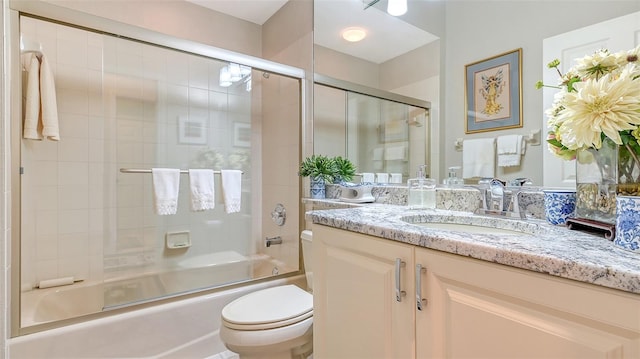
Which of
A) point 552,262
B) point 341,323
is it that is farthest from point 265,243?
point 552,262

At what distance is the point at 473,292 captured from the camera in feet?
1.86

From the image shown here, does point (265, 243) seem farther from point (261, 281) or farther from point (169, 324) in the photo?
point (169, 324)

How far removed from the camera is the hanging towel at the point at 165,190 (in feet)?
5.75

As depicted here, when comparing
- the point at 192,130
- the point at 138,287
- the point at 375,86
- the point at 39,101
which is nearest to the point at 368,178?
the point at 375,86

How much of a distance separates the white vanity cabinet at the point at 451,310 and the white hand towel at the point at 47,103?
1.55m

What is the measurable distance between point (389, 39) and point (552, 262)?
1378mm

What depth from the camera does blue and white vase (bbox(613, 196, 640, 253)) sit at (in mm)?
510

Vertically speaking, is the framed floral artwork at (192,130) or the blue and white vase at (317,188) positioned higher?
the framed floral artwork at (192,130)

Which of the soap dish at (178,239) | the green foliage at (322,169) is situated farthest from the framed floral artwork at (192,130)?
the green foliage at (322,169)

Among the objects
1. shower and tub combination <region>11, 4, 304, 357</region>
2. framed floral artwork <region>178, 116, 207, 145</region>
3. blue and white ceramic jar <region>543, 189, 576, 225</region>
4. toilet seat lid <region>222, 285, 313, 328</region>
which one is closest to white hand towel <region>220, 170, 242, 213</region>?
shower and tub combination <region>11, 4, 304, 357</region>

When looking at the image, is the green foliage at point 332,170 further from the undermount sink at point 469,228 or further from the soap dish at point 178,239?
the soap dish at point 178,239

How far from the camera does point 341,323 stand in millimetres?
839

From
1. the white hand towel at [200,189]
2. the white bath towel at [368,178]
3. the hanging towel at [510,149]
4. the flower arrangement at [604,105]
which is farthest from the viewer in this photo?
the white hand towel at [200,189]

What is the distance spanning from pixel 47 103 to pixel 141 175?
0.64 metres
